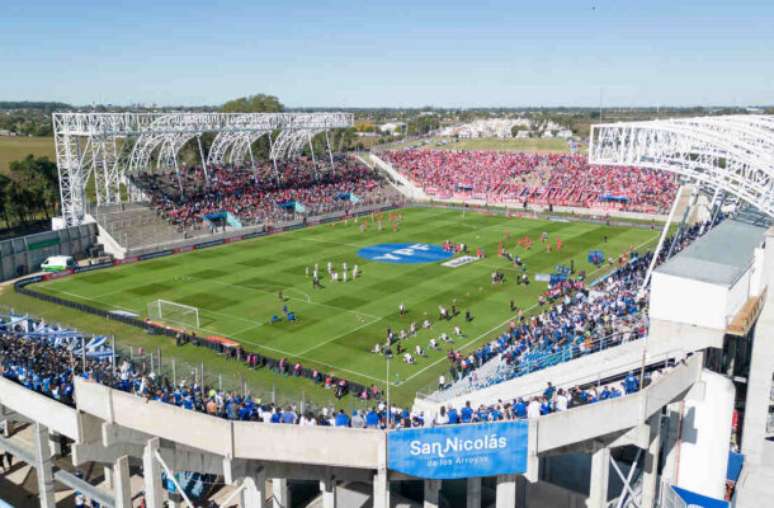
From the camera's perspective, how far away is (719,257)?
78.3 ft

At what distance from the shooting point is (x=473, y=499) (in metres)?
17.1

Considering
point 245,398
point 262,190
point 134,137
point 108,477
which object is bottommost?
point 108,477

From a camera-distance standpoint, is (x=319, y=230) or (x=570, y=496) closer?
(x=570, y=496)

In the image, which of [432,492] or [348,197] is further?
[348,197]

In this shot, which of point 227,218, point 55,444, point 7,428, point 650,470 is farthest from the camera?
point 227,218

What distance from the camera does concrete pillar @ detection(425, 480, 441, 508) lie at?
55.0 feet

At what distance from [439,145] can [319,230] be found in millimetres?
55399

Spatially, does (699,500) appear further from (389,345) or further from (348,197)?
(348,197)

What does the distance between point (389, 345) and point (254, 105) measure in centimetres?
9831

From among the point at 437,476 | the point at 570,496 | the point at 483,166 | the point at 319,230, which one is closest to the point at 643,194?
the point at 483,166

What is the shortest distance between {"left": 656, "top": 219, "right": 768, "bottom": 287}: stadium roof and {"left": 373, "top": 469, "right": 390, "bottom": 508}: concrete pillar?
37.6 ft

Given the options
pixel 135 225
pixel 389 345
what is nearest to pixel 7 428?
pixel 389 345

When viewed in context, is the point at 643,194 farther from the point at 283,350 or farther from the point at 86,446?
the point at 86,446

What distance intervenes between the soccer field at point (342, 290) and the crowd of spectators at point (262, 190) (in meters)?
6.49
